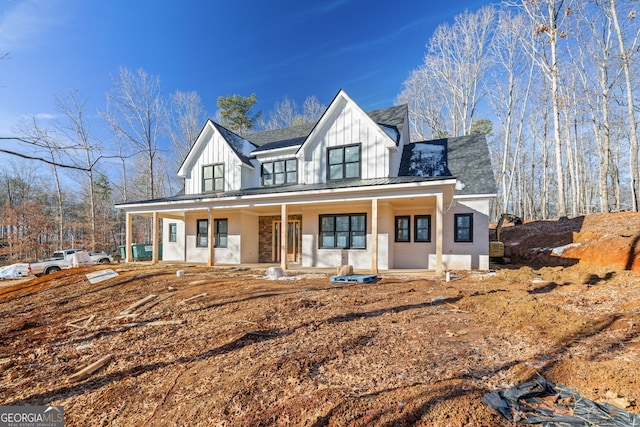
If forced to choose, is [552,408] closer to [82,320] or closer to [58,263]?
[82,320]

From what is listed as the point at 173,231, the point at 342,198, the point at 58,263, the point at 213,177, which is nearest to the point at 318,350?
the point at 342,198

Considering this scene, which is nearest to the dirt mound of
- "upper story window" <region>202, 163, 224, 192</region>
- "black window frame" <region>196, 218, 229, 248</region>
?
"black window frame" <region>196, 218, 229, 248</region>

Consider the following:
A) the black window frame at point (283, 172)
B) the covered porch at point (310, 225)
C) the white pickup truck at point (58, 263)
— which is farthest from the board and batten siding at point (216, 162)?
the white pickup truck at point (58, 263)

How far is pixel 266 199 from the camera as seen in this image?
1152cm

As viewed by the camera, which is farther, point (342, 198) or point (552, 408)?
point (342, 198)

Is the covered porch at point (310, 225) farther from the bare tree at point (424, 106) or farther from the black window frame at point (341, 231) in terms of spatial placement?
the bare tree at point (424, 106)

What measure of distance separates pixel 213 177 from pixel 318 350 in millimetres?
13245

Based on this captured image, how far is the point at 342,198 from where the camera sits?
1039cm

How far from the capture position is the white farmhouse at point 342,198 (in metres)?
10.9

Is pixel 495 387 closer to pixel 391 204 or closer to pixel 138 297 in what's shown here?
pixel 138 297

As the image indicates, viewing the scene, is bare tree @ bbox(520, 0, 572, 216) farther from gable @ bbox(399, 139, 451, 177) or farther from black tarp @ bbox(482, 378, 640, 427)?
black tarp @ bbox(482, 378, 640, 427)

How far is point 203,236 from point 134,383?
12.6 metres

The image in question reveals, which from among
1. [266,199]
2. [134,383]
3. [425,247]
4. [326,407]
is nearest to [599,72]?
[425,247]

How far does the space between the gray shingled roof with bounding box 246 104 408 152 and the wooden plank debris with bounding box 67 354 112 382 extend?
11.2 m
